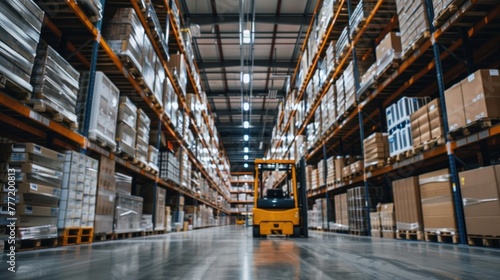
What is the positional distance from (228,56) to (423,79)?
1019 centimetres

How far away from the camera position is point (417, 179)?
515cm

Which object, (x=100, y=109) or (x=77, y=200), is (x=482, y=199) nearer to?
(x=77, y=200)

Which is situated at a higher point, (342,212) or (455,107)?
(455,107)

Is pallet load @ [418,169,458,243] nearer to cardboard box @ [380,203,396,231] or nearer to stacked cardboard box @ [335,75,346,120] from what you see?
cardboard box @ [380,203,396,231]

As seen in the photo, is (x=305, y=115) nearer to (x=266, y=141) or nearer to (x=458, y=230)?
(x=458, y=230)

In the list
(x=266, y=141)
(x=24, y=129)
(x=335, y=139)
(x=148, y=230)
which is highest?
(x=266, y=141)

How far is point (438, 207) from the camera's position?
455 centimetres

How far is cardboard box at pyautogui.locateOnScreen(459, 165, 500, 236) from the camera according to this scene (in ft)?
11.4

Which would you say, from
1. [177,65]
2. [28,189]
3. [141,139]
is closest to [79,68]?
[141,139]

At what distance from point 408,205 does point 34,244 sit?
519 centimetres

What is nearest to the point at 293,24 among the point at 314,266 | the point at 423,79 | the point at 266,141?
the point at 423,79

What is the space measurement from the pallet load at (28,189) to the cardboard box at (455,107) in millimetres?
4827

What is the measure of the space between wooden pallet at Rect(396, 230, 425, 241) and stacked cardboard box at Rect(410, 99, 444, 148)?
137 centimetres

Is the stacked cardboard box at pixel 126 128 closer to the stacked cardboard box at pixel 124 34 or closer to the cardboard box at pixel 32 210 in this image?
the stacked cardboard box at pixel 124 34
